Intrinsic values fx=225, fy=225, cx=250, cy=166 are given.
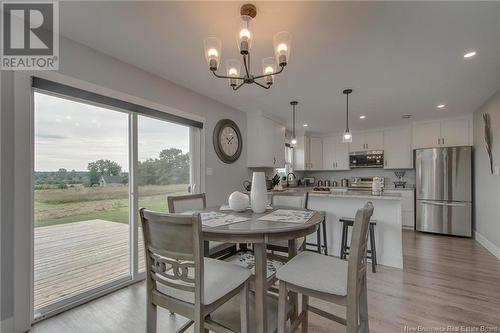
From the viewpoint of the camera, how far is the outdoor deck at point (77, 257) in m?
1.96

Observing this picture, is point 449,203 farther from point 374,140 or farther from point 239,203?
point 239,203

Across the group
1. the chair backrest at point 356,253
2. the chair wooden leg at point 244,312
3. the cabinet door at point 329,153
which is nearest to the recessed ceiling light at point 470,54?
the chair backrest at point 356,253

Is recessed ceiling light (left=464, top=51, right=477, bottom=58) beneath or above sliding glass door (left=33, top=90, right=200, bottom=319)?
above

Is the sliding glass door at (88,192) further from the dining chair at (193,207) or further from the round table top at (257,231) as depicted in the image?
the round table top at (257,231)

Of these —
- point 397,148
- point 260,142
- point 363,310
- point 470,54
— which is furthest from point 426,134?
point 363,310

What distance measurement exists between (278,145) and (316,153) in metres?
2.01

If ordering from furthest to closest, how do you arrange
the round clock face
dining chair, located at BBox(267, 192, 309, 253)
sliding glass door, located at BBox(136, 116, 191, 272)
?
1. the round clock face
2. sliding glass door, located at BBox(136, 116, 191, 272)
3. dining chair, located at BBox(267, 192, 309, 253)

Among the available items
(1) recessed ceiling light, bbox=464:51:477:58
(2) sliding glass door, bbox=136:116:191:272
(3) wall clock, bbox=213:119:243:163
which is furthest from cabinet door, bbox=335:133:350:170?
(2) sliding glass door, bbox=136:116:191:272

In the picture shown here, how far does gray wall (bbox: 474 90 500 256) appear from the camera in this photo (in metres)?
3.16

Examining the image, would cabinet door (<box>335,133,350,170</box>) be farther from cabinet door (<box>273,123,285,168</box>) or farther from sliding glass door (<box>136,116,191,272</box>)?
sliding glass door (<box>136,116,191,272</box>)

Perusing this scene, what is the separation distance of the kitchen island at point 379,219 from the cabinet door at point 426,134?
2689 mm

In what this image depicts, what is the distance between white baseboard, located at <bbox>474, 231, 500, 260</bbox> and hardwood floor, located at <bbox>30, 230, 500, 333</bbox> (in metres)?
0.26

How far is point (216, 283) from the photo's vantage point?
1227mm

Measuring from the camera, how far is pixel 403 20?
1.67 meters
